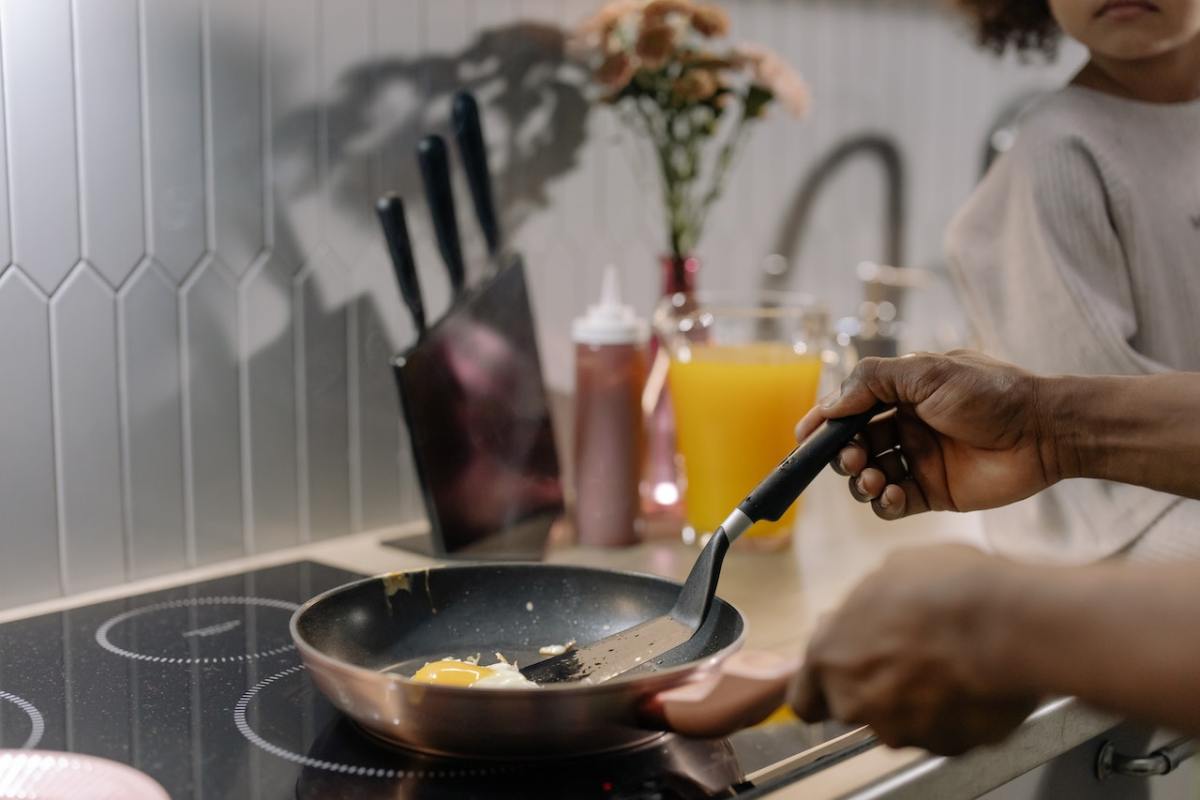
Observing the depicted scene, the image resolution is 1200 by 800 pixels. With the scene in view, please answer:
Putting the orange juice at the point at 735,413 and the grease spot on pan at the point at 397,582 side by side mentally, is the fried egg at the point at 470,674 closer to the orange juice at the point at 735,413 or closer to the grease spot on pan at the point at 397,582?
the grease spot on pan at the point at 397,582

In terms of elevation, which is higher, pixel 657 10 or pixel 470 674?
pixel 657 10

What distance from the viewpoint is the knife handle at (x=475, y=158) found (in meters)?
1.20

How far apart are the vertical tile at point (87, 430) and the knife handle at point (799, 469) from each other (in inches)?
21.6

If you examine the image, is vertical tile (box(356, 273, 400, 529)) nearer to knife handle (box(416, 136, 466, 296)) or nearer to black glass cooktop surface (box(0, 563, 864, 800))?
knife handle (box(416, 136, 466, 296))

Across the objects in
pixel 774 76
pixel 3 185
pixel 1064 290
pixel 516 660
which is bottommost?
pixel 516 660

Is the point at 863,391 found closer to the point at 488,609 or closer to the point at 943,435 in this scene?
the point at 943,435

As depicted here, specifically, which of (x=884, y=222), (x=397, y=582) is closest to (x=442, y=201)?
(x=397, y=582)

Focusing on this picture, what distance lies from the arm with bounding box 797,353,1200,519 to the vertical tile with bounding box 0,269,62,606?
2.04 feet

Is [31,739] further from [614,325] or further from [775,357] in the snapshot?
[775,357]

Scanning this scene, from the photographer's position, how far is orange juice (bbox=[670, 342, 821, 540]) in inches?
50.3

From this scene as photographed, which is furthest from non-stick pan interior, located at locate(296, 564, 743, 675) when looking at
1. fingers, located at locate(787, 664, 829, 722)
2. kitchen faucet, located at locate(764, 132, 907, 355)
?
kitchen faucet, located at locate(764, 132, 907, 355)

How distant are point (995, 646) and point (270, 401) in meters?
0.80

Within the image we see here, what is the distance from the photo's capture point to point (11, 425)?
39.7 inches

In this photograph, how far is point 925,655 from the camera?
23.5 inches
